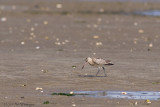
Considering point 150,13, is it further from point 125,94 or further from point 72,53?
point 125,94

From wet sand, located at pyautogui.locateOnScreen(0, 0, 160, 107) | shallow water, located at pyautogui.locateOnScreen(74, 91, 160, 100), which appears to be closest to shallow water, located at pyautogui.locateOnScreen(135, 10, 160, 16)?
wet sand, located at pyautogui.locateOnScreen(0, 0, 160, 107)

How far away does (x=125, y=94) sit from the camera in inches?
542

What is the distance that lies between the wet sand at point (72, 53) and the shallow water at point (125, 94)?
1.44 feet

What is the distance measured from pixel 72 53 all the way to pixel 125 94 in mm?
7947

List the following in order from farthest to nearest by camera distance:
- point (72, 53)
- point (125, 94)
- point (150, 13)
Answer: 1. point (150, 13)
2. point (72, 53)
3. point (125, 94)

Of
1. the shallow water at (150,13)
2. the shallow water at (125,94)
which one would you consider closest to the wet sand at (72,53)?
the shallow water at (125,94)

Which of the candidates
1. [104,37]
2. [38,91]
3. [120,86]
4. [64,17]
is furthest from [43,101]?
[64,17]

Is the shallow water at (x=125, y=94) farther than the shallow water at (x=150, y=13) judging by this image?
No

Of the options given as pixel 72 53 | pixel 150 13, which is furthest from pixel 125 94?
pixel 150 13

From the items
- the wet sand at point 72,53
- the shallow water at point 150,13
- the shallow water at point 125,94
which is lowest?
the shallow water at point 125,94

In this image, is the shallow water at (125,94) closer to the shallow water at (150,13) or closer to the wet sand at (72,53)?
the wet sand at (72,53)

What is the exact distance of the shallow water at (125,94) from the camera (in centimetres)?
1345

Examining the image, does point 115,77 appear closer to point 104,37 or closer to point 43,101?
point 43,101

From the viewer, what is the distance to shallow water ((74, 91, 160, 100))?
1345 centimetres
